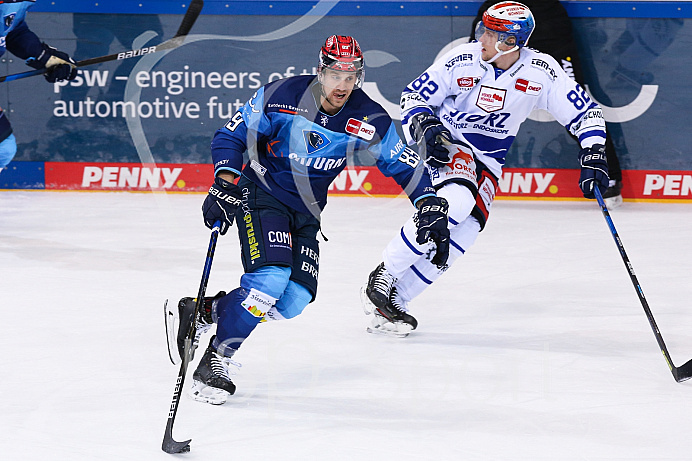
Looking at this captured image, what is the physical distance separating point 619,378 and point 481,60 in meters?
1.61

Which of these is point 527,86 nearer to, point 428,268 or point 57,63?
point 428,268

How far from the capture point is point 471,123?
4328mm

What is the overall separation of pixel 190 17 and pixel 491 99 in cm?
350

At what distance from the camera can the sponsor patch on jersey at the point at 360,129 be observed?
3344 millimetres

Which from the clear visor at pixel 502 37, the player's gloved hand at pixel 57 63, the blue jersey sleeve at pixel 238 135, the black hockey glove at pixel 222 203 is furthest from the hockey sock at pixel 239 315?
the player's gloved hand at pixel 57 63

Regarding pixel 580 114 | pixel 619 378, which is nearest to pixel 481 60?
pixel 580 114

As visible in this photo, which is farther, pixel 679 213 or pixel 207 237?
pixel 679 213

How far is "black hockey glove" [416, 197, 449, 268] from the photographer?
344 cm

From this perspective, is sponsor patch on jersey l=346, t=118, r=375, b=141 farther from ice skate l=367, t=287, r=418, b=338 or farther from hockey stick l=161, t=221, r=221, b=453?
ice skate l=367, t=287, r=418, b=338

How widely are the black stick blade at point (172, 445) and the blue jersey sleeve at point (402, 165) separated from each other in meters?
1.33

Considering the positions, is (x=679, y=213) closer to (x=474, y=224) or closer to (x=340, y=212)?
(x=340, y=212)

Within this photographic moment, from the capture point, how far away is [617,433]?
288 centimetres

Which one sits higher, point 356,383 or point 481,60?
point 481,60

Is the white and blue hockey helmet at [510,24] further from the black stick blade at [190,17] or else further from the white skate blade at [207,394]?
the black stick blade at [190,17]
